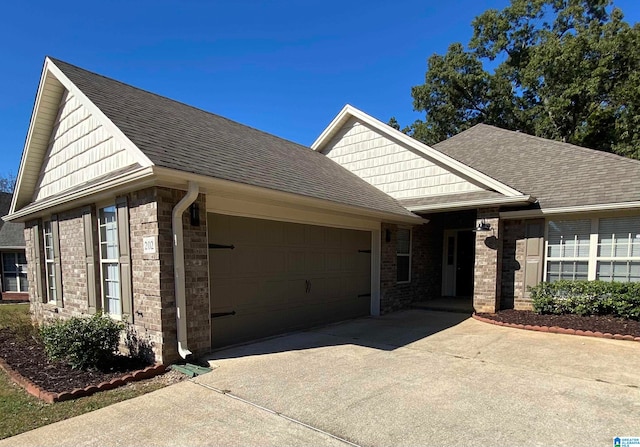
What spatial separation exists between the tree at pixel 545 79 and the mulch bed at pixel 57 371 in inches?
843

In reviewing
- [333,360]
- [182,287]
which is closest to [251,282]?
[182,287]

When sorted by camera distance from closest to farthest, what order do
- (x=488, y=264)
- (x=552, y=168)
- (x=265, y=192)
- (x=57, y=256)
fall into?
1. (x=265, y=192)
2. (x=57, y=256)
3. (x=488, y=264)
4. (x=552, y=168)

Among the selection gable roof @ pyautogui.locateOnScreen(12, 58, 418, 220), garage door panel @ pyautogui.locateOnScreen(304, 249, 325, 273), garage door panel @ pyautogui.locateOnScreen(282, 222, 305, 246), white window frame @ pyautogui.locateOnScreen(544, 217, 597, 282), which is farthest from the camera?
white window frame @ pyautogui.locateOnScreen(544, 217, 597, 282)

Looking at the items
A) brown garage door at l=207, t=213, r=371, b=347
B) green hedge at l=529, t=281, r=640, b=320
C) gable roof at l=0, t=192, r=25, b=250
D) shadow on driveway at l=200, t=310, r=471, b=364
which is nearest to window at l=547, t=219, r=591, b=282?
green hedge at l=529, t=281, r=640, b=320

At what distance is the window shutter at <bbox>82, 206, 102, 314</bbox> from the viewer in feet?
21.3

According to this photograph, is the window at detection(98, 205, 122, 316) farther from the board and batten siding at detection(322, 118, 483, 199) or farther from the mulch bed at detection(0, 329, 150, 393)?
the board and batten siding at detection(322, 118, 483, 199)

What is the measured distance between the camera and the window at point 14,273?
58.4 ft

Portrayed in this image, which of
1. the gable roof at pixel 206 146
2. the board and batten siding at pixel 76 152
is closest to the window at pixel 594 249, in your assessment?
the gable roof at pixel 206 146

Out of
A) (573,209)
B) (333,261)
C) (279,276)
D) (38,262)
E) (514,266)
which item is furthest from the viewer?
(38,262)

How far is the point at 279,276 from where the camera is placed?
23.0 feet

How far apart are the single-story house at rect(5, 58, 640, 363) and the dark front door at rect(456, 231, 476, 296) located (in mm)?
74

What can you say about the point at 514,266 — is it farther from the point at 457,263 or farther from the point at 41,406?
the point at 41,406

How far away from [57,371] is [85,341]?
0.84 m

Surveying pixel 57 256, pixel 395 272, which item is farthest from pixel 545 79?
pixel 57 256
